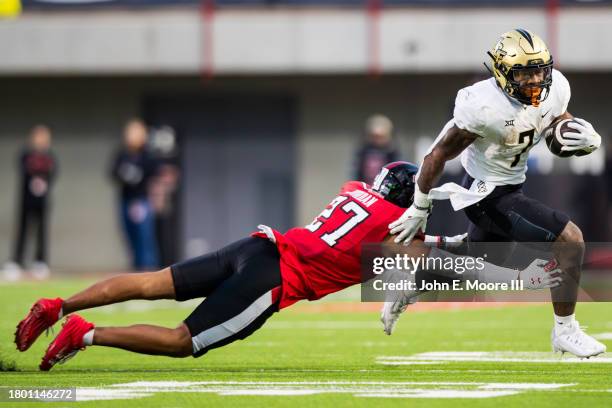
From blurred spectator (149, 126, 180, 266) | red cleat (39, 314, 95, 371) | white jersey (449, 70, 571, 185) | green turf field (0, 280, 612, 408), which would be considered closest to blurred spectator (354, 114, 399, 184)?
blurred spectator (149, 126, 180, 266)

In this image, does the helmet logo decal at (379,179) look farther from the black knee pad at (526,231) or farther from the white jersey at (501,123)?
the black knee pad at (526,231)

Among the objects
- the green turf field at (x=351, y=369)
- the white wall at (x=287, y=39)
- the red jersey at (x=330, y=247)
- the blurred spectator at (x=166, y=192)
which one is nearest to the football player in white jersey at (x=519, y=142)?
the red jersey at (x=330, y=247)

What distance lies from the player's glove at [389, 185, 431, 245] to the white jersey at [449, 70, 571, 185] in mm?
429

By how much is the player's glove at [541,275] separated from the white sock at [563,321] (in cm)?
17

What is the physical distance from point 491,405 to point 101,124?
514 inches

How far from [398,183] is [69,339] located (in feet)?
5.88

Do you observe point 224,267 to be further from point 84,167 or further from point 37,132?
point 84,167

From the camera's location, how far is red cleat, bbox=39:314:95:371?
5.94 meters

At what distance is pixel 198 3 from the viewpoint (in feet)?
53.6

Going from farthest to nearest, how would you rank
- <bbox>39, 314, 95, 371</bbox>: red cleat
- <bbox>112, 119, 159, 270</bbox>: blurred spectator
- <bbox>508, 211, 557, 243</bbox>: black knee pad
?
<bbox>112, 119, 159, 270</bbox>: blurred spectator, <bbox>508, 211, 557, 243</bbox>: black knee pad, <bbox>39, 314, 95, 371</bbox>: red cleat

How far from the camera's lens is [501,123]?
6516mm

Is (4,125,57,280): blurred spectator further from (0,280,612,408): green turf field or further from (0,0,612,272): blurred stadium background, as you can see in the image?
(0,280,612,408): green turf field

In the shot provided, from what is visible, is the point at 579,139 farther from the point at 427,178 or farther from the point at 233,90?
the point at 233,90

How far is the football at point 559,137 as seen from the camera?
646 cm
